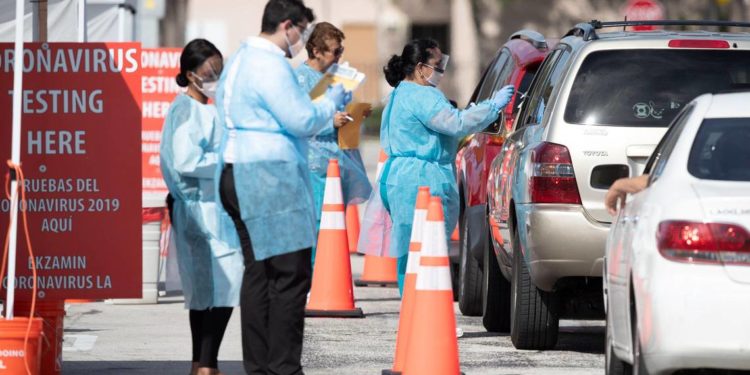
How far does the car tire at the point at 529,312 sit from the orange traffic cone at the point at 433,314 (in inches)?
67.8

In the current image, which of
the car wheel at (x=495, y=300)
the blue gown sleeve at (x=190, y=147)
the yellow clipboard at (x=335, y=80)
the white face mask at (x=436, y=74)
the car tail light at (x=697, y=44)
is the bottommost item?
the car wheel at (x=495, y=300)

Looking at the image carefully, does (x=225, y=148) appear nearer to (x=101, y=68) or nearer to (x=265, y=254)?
(x=265, y=254)

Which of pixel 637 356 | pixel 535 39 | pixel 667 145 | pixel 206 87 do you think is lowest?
pixel 637 356

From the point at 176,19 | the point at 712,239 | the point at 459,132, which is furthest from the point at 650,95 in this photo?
the point at 176,19

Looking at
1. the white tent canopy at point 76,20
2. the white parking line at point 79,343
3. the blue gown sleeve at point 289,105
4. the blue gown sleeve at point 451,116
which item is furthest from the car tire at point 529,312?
the white tent canopy at point 76,20

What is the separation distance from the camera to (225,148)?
8453 millimetres

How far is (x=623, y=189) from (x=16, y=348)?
279cm

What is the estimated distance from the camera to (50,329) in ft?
29.6

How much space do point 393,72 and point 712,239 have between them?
478cm

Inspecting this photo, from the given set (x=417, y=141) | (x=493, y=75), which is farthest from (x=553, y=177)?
(x=493, y=75)

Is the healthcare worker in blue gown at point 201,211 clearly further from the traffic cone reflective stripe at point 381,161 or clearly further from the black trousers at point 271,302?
the traffic cone reflective stripe at point 381,161

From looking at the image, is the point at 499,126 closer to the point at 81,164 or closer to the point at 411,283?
the point at 411,283

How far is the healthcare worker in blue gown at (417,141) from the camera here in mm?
11305

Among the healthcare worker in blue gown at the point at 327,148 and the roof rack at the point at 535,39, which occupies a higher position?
the roof rack at the point at 535,39
